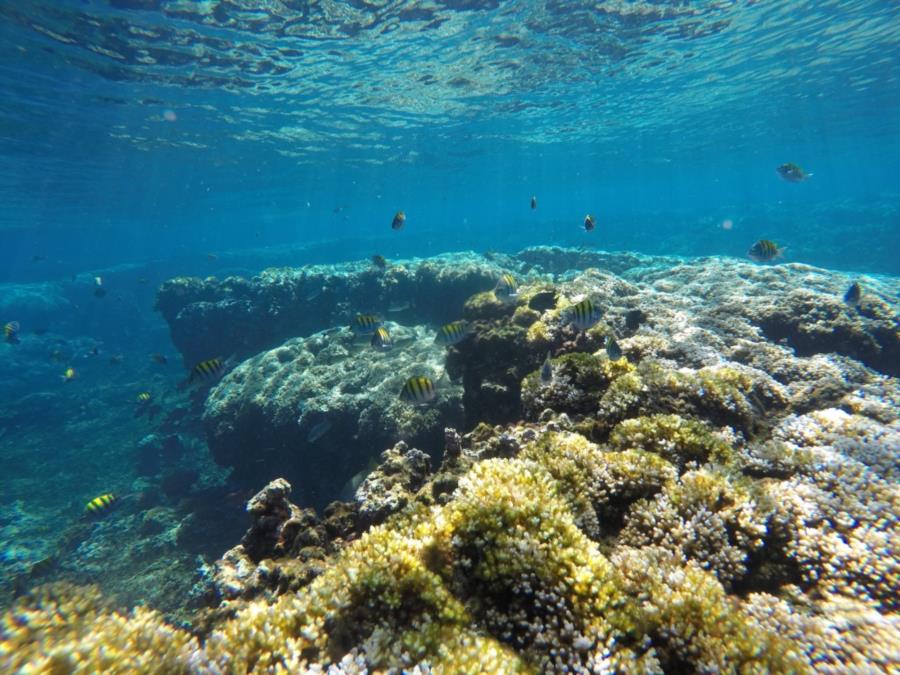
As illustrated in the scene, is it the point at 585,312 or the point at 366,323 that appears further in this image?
the point at 366,323

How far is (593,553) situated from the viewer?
283 cm

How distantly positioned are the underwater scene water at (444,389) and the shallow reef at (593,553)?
0.02 m

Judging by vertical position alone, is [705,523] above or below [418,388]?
above

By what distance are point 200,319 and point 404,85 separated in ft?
51.7

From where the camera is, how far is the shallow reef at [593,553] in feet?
7.83

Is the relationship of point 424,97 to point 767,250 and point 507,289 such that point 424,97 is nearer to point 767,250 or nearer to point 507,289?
point 507,289

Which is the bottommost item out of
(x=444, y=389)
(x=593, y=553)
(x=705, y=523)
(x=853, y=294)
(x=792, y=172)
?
(x=444, y=389)

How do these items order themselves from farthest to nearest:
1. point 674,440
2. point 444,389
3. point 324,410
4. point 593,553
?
point 324,410 < point 444,389 < point 674,440 < point 593,553

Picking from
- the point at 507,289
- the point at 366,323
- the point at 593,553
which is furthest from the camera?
the point at 366,323

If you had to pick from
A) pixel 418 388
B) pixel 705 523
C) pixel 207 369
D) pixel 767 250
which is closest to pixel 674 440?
pixel 705 523

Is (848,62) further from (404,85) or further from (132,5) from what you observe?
(132,5)

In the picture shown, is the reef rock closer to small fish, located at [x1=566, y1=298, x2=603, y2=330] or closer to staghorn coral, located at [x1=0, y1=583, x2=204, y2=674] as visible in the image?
small fish, located at [x1=566, y1=298, x2=603, y2=330]

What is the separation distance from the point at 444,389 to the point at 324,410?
3045mm

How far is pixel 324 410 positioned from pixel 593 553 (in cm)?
846
